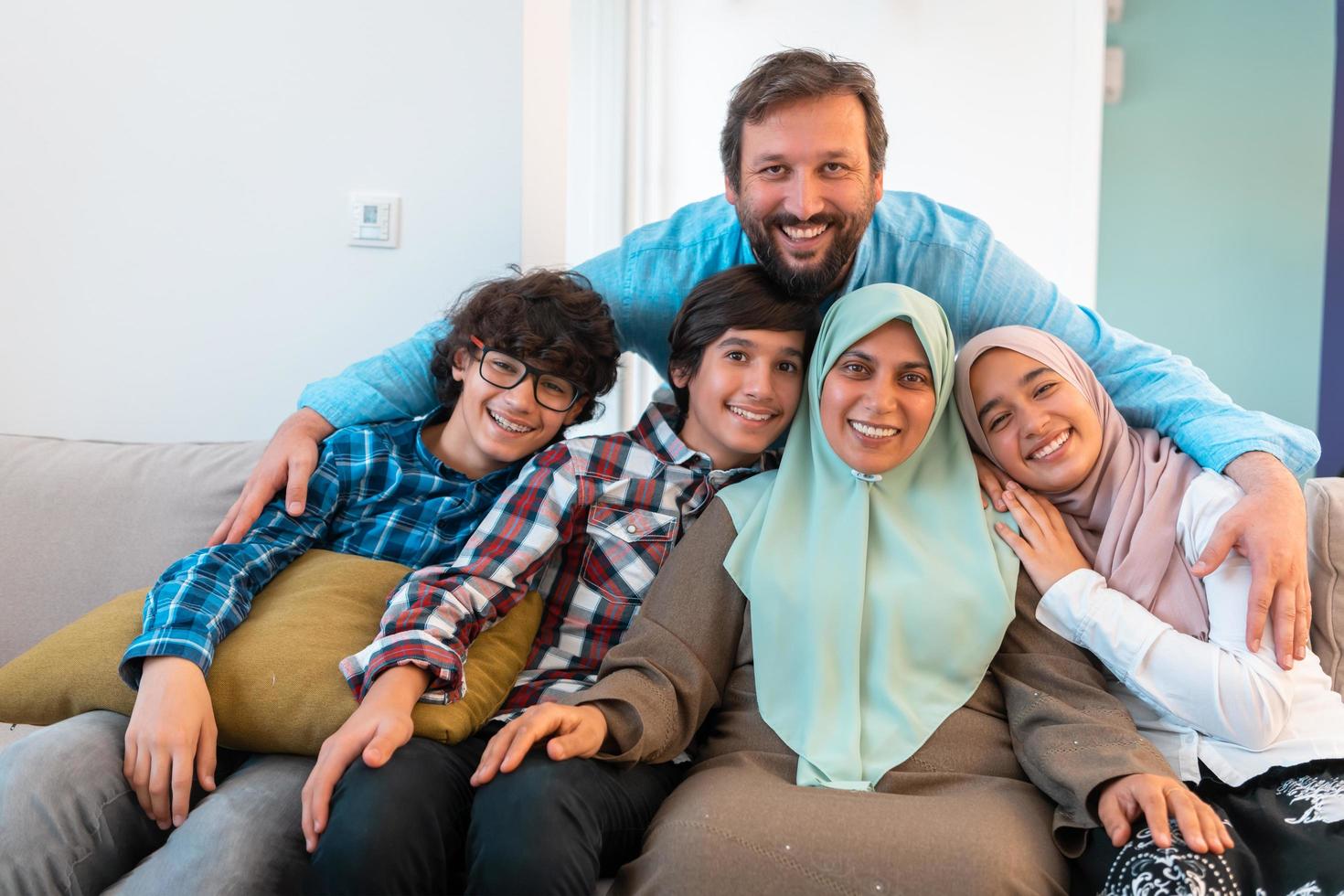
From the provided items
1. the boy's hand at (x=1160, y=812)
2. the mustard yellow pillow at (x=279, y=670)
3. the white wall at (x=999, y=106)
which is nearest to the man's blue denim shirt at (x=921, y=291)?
the mustard yellow pillow at (x=279, y=670)

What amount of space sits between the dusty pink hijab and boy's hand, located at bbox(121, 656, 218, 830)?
47.4 inches

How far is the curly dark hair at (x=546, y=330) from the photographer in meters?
1.71

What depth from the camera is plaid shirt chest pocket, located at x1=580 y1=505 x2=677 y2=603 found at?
1.64m

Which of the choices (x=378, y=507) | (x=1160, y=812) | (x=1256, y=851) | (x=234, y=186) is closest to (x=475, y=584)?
(x=378, y=507)

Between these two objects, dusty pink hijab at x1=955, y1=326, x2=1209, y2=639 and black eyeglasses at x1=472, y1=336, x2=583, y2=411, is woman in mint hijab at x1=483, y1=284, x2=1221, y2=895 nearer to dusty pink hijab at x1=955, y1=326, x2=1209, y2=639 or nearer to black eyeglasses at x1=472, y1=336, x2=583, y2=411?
dusty pink hijab at x1=955, y1=326, x2=1209, y2=639

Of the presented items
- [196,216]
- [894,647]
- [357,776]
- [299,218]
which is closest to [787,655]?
[894,647]

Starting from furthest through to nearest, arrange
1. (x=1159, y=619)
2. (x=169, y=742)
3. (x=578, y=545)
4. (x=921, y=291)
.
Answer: (x=921, y=291) → (x=578, y=545) → (x=1159, y=619) → (x=169, y=742)

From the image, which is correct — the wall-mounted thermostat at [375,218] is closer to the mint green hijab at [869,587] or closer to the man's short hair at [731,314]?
the man's short hair at [731,314]

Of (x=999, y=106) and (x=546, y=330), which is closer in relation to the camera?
(x=546, y=330)

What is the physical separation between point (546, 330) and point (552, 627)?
1.58ft

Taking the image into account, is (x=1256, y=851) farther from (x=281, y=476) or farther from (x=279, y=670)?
(x=281, y=476)

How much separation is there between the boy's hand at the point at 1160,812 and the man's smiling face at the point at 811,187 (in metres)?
0.89

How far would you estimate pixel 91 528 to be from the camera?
1.84m

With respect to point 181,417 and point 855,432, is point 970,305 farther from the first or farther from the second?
point 181,417
